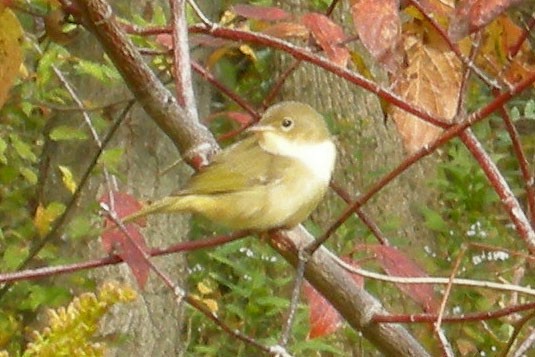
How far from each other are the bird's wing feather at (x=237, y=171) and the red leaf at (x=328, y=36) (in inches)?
11.4

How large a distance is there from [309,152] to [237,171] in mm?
277

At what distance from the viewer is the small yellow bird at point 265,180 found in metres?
2.21

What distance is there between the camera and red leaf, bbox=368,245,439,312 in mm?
1788

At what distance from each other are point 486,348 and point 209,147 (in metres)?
2.32

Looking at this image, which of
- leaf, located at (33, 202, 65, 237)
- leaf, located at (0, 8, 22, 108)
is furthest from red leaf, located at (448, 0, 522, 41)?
leaf, located at (33, 202, 65, 237)

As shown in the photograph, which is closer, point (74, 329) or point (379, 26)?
point (74, 329)

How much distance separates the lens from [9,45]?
66.1 inches

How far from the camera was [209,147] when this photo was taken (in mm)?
1966

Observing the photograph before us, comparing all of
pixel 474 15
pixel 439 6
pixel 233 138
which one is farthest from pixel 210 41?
pixel 233 138

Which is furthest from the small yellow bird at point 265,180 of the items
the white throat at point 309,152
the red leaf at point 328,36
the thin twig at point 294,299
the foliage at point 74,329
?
the foliage at point 74,329

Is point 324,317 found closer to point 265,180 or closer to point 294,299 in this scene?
point 294,299

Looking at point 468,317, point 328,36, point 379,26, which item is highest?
point 328,36

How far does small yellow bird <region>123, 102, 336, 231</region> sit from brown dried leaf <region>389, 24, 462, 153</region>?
0.40 m

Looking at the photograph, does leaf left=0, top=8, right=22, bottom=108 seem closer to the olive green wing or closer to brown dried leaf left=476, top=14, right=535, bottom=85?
the olive green wing
